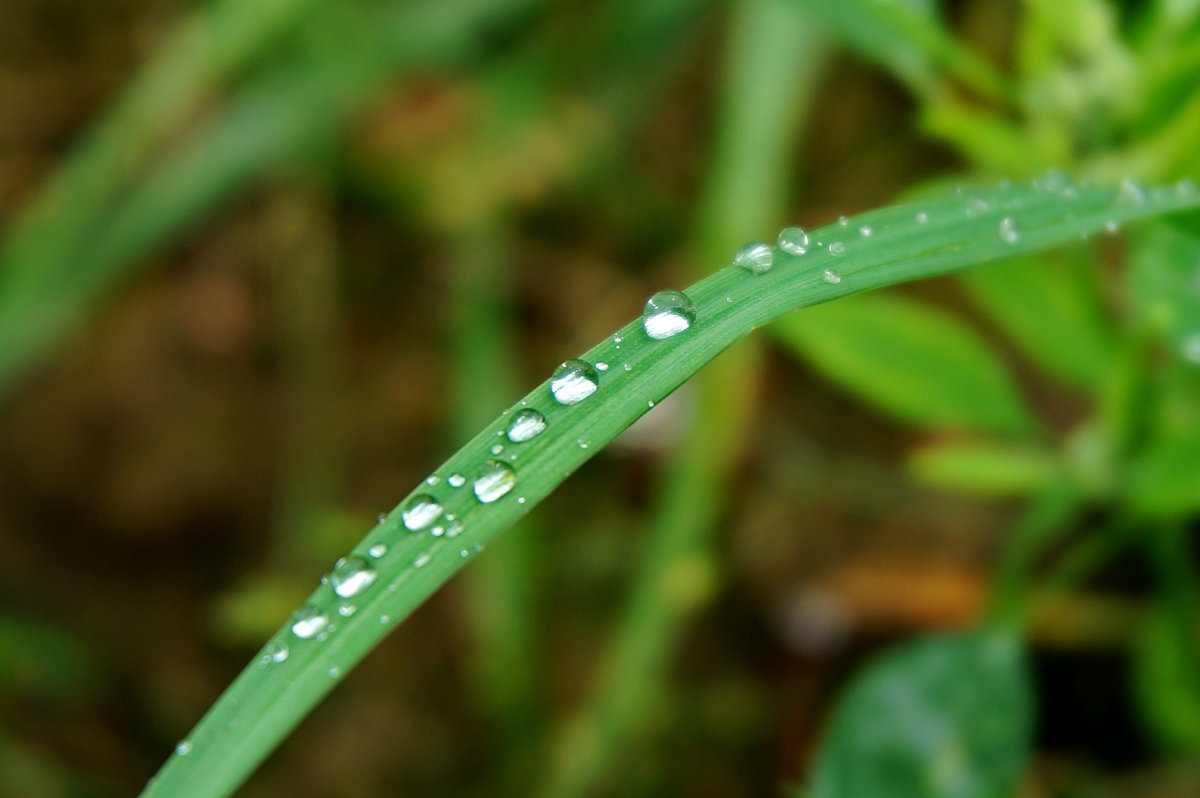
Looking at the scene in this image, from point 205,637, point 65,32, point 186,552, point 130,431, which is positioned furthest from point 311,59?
point 205,637

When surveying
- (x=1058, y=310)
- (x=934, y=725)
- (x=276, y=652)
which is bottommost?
(x=934, y=725)

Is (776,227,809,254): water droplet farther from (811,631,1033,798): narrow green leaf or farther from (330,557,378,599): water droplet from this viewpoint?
(811,631,1033,798): narrow green leaf

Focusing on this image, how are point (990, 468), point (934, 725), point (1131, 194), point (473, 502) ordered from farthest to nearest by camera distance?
point (990, 468) → point (934, 725) → point (1131, 194) → point (473, 502)

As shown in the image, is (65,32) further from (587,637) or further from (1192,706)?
(1192,706)

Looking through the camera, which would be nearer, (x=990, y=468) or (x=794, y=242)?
(x=794, y=242)

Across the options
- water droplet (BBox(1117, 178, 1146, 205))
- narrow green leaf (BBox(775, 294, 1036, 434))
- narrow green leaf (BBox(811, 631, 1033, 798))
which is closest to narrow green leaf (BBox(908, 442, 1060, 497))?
narrow green leaf (BBox(775, 294, 1036, 434))

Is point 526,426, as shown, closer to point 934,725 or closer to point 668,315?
point 668,315

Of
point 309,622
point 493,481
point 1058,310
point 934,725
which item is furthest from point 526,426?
point 1058,310
